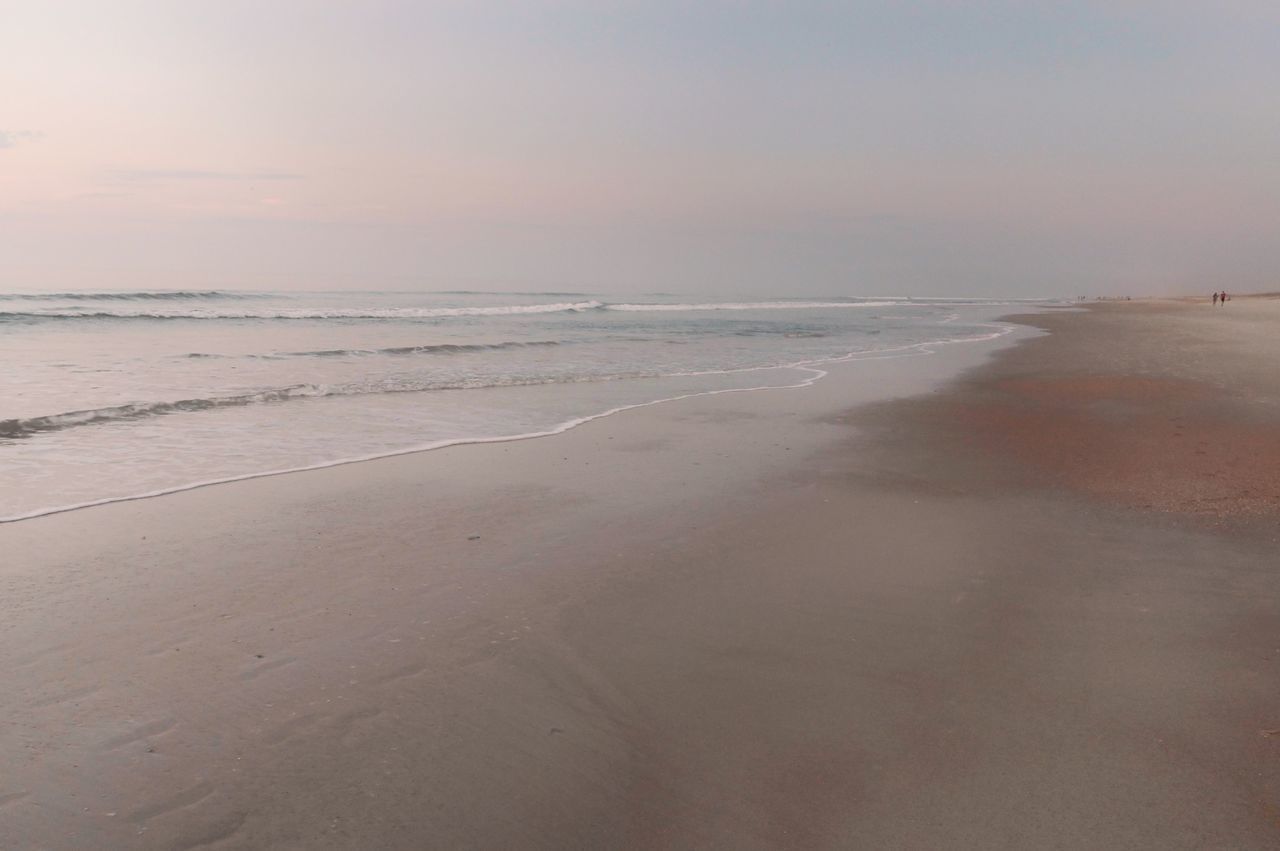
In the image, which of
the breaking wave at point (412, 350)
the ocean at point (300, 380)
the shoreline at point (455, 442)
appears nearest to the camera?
the shoreline at point (455, 442)

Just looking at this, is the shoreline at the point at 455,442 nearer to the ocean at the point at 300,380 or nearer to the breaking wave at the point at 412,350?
the ocean at the point at 300,380

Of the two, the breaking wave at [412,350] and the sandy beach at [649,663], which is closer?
the sandy beach at [649,663]

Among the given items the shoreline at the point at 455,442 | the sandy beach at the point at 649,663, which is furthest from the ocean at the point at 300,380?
the sandy beach at the point at 649,663

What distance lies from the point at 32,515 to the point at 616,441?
496 centimetres

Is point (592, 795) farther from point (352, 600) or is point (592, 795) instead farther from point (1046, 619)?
point (1046, 619)

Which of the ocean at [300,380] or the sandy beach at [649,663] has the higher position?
the ocean at [300,380]

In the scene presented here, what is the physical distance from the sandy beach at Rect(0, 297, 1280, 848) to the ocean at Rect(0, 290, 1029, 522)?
1329 millimetres

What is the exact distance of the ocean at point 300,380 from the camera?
748 cm

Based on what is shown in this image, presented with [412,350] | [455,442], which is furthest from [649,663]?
[412,350]

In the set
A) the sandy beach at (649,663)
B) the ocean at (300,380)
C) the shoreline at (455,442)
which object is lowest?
the sandy beach at (649,663)

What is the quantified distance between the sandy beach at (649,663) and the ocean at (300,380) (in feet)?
4.36

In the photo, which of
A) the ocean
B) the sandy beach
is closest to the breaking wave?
the ocean

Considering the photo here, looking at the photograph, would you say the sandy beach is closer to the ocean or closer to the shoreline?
the shoreline

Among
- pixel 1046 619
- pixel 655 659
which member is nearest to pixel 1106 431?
pixel 1046 619
